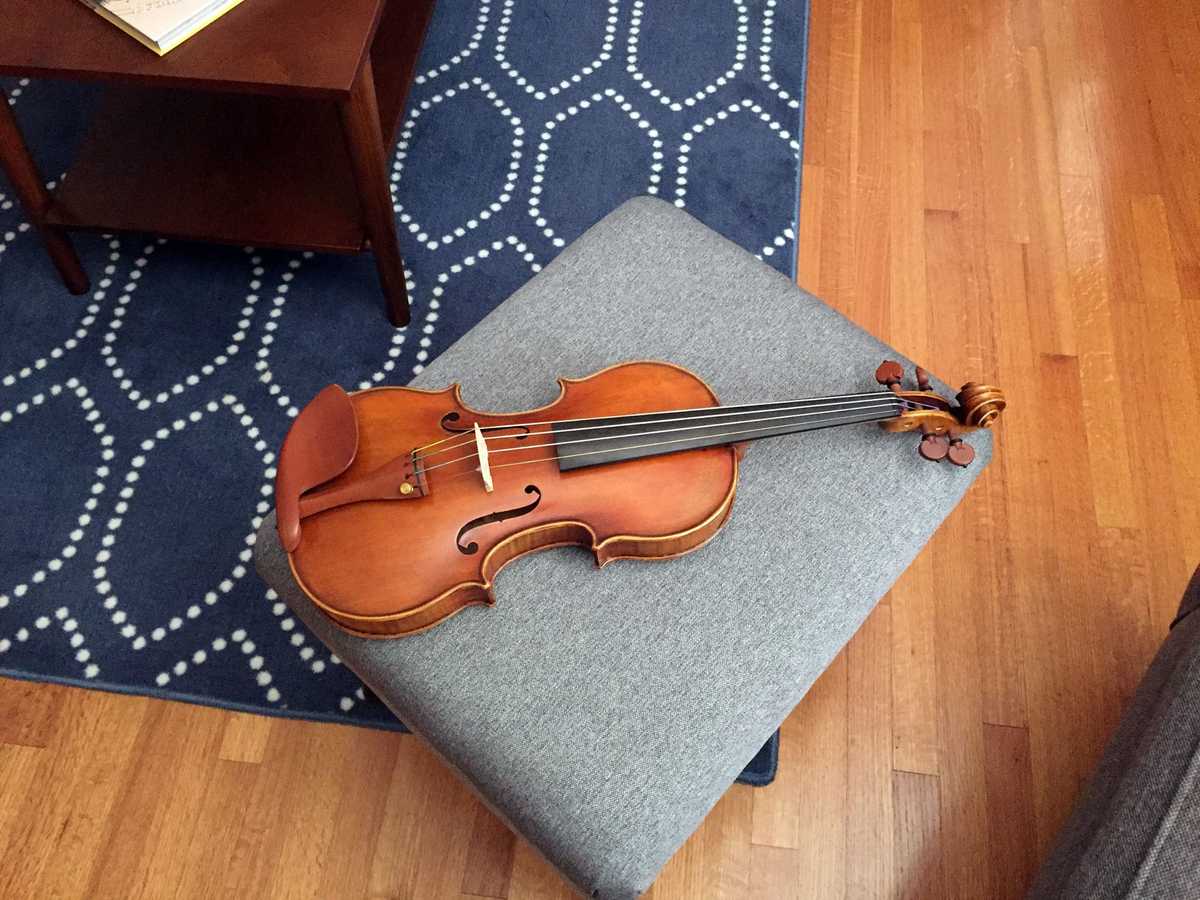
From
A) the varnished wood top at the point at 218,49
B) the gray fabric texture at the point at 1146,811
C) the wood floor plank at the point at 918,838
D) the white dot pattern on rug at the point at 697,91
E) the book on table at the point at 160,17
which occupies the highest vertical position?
the book on table at the point at 160,17

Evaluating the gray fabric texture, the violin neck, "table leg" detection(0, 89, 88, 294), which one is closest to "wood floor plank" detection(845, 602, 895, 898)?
the gray fabric texture

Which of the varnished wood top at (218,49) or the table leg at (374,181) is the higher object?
the varnished wood top at (218,49)

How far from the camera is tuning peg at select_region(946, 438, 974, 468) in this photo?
1.08 meters

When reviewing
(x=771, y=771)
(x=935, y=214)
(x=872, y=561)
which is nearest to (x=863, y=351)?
(x=872, y=561)

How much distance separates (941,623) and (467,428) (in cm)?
83

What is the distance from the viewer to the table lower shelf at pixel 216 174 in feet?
5.10

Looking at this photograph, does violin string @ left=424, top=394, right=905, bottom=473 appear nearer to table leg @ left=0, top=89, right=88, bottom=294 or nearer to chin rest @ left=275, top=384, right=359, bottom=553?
chin rest @ left=275, top=384, right=359, bottom=553

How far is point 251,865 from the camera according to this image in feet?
4.24

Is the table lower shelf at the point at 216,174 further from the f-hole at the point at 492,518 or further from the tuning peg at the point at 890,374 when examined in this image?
the tuning peg at the point at 890,374

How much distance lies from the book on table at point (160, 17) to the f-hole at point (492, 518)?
0.77m

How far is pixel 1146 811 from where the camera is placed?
0.89 metres

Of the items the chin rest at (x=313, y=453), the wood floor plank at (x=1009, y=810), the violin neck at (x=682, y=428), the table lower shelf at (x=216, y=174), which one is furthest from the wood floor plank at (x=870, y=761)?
the table lower shelf at (x=216, y=174)

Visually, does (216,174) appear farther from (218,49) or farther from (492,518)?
(492,518)

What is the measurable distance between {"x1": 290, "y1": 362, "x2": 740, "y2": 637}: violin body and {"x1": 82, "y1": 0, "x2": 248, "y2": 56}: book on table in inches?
22.9
